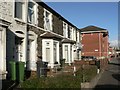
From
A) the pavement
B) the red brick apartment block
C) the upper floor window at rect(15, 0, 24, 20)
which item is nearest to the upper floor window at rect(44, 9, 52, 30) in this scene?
the upper floor window at rect(15, 0, 24, 20)

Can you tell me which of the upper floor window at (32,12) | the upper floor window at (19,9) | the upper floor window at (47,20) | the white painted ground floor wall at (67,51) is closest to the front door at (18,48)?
the upper floor window at (19,9)

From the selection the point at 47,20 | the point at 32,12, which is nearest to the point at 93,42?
the point at 47,20

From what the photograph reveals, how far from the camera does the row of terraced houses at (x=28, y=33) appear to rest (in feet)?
50.9

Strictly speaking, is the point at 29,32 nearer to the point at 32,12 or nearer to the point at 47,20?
the point at 32,12

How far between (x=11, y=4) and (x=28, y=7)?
3708mm

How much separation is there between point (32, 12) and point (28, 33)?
2.39 m

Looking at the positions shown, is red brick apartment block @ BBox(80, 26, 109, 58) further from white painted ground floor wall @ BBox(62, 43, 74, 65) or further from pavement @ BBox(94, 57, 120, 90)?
pavement @ BBox(94, 57, 120, 90)

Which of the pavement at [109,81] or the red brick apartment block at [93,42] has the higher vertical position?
the red brick apartment block at [93,42]

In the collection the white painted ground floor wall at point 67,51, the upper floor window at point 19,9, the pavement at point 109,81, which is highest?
the upper floor window at point 19,9

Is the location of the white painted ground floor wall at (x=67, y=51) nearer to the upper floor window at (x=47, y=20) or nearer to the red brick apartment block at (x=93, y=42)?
the upper floor window at (x=47, y=20)

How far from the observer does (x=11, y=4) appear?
16.6 meters

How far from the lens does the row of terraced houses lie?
15502 mm

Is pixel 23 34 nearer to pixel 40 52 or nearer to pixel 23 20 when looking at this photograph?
pixel 23 20

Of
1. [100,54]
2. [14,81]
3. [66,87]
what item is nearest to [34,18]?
[14,81]
